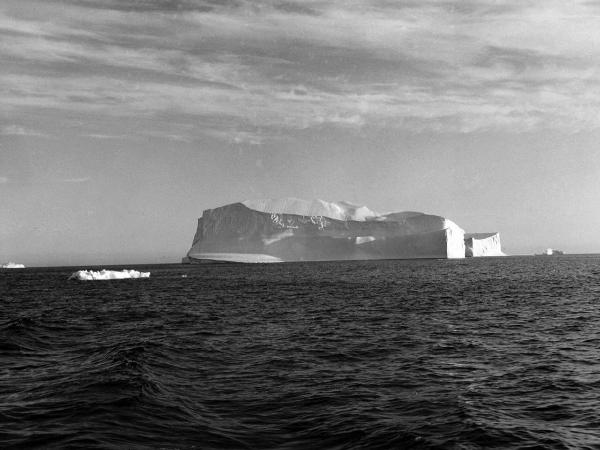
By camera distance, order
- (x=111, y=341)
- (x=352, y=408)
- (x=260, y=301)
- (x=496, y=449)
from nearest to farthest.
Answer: (x=496, y=449) < (x=352, y=408) < (x=111, y=341) < (x=260, y=301)

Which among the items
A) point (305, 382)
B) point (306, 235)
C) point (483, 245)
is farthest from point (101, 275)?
point (483, 245)

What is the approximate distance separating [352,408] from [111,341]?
32.8ft

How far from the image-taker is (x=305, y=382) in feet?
37.4

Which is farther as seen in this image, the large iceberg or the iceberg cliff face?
the iceberg cliff face

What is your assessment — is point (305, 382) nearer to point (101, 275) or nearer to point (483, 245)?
point (101, 275)

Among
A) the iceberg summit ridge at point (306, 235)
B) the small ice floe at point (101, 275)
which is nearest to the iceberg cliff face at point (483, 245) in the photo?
the iceberg summit ridge at point (306, 235)

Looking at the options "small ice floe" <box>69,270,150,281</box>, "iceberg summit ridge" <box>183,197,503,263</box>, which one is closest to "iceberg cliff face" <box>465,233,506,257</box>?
"iceberg summit ridge" <box>183,197,503,263</box>

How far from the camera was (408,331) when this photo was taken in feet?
60.0

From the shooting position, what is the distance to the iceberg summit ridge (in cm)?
11338

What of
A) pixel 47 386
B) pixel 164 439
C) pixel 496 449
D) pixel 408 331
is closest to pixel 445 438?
pixel 496 449

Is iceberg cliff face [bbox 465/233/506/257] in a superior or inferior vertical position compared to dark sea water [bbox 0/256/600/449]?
superior

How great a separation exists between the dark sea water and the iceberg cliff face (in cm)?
10622

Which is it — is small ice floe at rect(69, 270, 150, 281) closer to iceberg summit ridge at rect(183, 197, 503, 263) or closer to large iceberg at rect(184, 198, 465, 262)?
iceberg summit ridge at rect(183, 197, 503, 263)

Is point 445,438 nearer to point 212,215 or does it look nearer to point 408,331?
point 408,331
